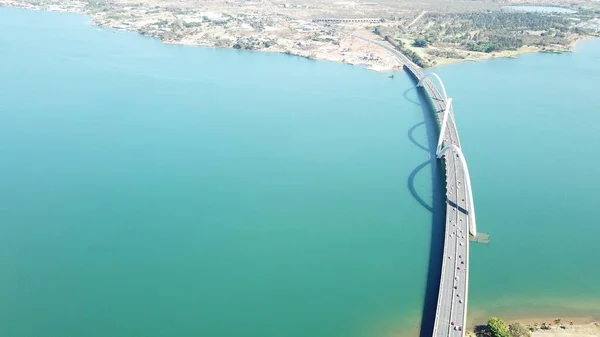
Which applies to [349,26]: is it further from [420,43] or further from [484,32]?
[484,32]

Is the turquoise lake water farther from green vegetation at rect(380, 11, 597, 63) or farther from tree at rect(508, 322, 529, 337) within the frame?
green vegetation at rect(380, 11, 597, 63)

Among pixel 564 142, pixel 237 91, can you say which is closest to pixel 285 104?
pixel 237 91

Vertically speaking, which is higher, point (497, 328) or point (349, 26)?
point (349, 26)

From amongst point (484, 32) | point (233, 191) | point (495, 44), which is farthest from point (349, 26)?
point (233, 191)

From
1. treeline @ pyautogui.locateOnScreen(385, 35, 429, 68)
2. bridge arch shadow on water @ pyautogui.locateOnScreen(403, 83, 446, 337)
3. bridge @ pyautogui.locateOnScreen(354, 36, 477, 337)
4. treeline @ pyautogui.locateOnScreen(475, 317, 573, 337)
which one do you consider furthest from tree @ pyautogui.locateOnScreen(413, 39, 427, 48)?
treeline @ pyautogui.locateOnScreen(475, 317, 573, 337)

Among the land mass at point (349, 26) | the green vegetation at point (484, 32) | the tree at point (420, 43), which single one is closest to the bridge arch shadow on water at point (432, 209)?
the land mass at point (349, 26)

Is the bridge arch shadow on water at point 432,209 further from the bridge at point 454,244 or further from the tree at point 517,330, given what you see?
the tree at point 517,330
